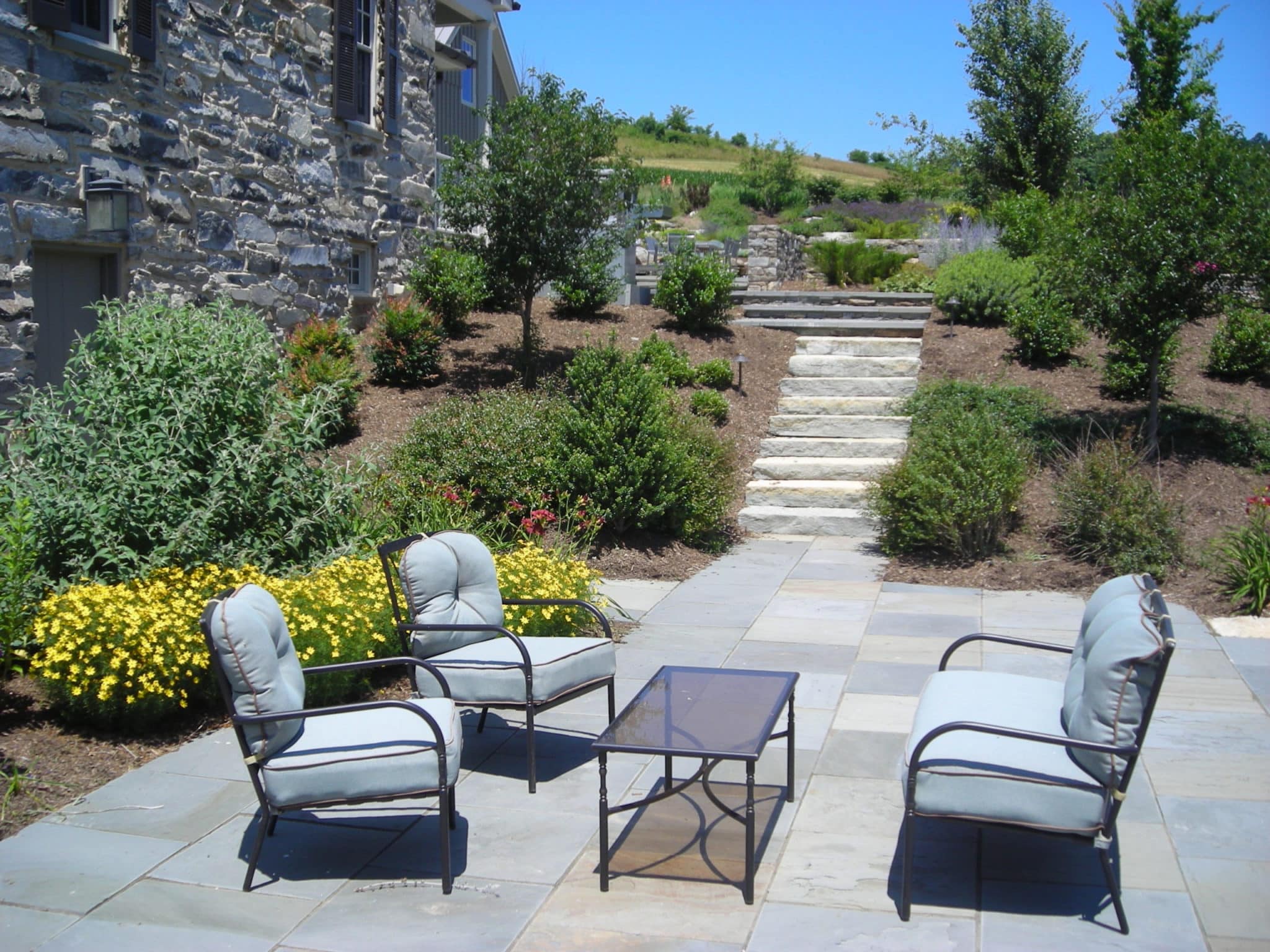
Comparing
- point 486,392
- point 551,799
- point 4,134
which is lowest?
point 551,799

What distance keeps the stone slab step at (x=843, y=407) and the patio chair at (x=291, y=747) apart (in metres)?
9.79

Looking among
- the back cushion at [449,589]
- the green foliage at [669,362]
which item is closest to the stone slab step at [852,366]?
the green foliage at [669,362]

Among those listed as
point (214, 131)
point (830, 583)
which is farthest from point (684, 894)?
point (214, 131)

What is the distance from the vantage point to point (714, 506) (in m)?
10.2

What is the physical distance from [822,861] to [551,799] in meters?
1.26

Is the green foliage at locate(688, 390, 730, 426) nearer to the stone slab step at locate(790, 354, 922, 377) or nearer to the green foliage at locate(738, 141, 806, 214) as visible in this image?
the stone slab step at locate(790, 354, 922, 377)

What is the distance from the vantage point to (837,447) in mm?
12445

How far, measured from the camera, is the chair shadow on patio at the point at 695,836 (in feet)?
13.9

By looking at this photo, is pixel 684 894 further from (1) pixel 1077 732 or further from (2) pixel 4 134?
(2) pixel 4 134

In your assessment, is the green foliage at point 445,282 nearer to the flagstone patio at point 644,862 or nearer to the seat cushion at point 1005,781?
the flagstone patio at point 644,862

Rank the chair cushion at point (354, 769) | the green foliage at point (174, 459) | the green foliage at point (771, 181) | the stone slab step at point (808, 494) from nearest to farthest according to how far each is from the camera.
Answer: the chair cushion at point (354, 769), the green foliage at point (174, 459), the stone slab step at point (808, 494), the green foliage at point (771, 181)

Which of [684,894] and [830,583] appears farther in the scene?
[830,583]

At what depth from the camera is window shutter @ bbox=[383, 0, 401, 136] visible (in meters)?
14.2

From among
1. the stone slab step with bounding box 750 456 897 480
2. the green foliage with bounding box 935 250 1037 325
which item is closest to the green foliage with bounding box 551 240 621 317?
the stone slab step with bounding box 750 456 897 480
